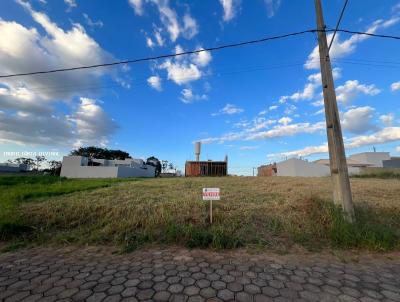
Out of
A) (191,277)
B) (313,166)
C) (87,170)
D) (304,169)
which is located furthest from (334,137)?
(87,170)

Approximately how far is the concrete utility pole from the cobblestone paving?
1.27 metres

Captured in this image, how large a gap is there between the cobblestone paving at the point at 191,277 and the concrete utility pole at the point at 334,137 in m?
1.27

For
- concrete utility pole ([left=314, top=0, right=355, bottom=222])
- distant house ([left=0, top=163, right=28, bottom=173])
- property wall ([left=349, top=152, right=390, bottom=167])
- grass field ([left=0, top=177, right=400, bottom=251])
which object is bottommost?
grass field ([left=0, top=177, right=400, bottom=251])

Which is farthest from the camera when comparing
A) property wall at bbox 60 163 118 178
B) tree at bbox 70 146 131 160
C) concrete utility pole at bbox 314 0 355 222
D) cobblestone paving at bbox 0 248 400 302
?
tree at bbox 70 146 131 160

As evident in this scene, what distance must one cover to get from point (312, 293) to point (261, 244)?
1.51 meters

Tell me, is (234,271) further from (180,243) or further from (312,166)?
(312,166)

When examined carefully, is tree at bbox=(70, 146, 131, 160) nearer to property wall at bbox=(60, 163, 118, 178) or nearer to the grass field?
property wall at bbox=(60, 163, 118, 178)

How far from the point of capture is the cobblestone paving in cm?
244

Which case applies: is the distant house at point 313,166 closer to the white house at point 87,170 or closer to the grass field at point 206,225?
the white house at point 87,170

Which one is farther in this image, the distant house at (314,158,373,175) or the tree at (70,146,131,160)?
the tree at (70,146,131,160)

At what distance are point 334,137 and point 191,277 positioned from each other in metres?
3.88

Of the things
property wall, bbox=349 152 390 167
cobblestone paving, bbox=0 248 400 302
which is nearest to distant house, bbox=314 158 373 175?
property wall, bbox=349 152 390 167

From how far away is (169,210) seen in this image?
5.46 metres

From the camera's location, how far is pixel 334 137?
15.9 ft
